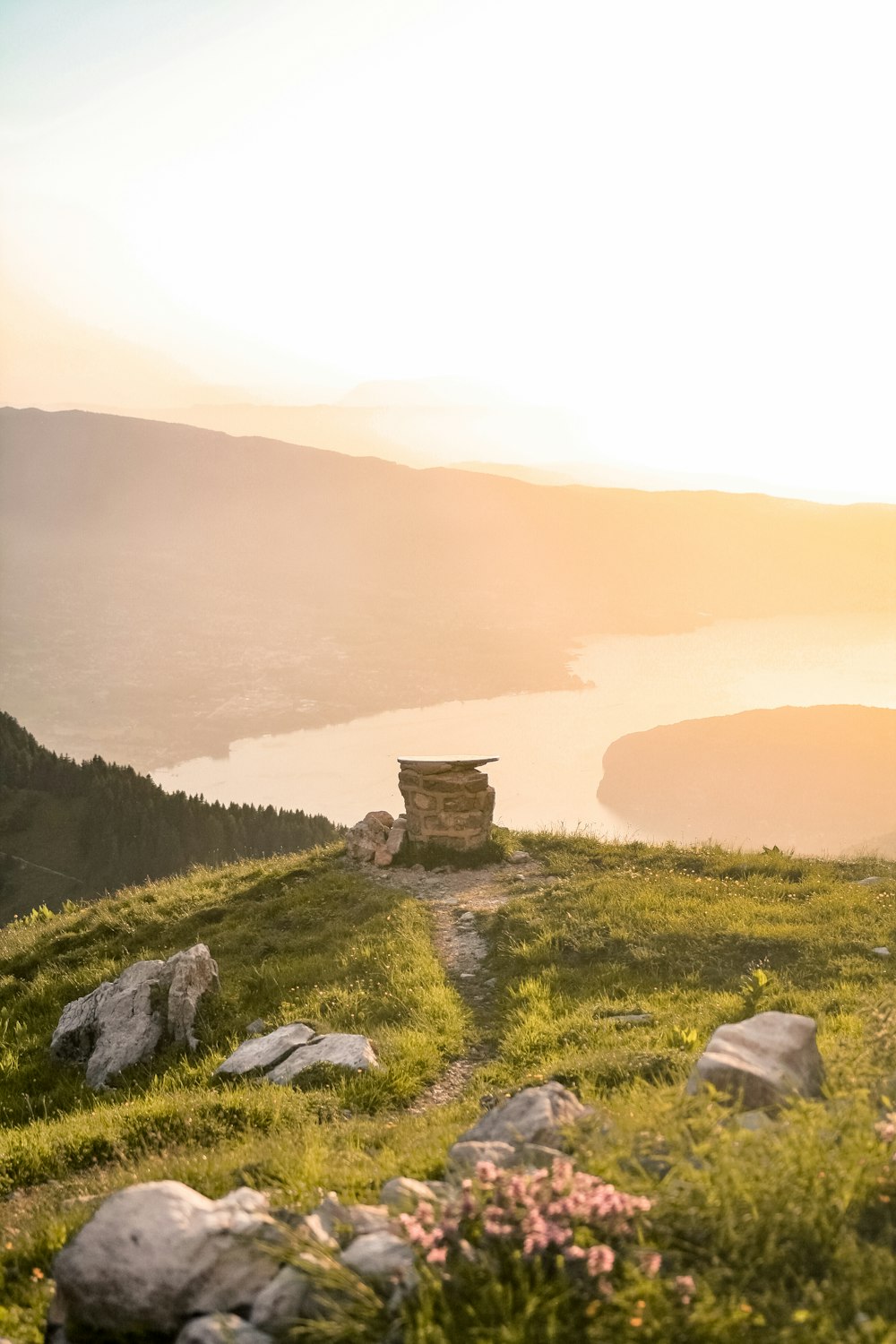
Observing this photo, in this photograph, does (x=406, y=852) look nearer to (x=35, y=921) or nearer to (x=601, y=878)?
(x=601, y=878)

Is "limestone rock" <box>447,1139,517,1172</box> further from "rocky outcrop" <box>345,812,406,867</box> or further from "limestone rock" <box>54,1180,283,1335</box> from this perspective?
"rocky outcrop" <box>345,812,406,867</box>

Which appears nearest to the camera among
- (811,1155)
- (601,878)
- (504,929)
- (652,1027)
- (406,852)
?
(811,1155)

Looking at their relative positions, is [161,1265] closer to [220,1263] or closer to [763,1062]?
[220,1263]

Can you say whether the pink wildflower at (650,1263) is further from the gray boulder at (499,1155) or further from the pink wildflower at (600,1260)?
the gray boulder at (499,1155)

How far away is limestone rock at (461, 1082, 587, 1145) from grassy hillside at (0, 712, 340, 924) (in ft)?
263

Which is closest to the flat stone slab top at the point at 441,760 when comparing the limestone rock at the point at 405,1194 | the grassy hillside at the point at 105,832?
the limestone rock at the point at 405,1194

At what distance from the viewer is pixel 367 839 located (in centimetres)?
2445

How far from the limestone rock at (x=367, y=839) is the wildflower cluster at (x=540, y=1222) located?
60.9 feet

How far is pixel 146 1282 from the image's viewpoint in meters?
5.62

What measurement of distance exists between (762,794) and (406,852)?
555ft

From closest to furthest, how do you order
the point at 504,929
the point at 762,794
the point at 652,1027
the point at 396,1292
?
the point at 396,1292
the point at 652,1027
the point at 504,929
the point at 762,794

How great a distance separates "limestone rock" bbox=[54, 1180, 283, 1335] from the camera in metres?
5.56

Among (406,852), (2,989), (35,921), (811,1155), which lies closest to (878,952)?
(811,1155)

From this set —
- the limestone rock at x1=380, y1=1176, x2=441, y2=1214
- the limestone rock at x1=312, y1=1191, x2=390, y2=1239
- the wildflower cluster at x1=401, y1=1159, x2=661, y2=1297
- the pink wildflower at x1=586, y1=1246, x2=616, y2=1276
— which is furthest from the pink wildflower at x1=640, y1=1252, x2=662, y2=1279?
the limestone rock at x1=312, y1=1191, x2=390, y2=1239
